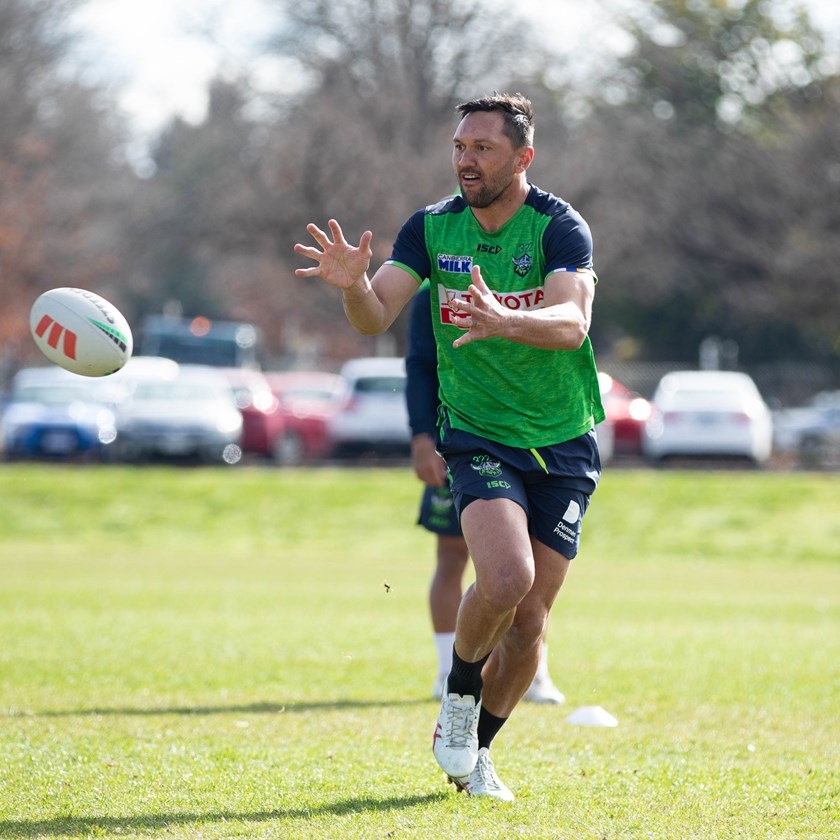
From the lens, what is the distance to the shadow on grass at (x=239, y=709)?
7.15 meters

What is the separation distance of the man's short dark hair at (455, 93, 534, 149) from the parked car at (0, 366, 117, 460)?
22.9m

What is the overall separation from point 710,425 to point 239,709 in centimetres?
2137

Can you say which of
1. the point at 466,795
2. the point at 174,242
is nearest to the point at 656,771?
the point at 466,795

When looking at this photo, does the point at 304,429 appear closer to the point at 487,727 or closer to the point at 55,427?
the point at 55,427

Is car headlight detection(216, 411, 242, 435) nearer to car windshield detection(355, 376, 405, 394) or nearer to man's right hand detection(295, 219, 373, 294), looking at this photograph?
car windshield detection(355, 376, 405, 394)

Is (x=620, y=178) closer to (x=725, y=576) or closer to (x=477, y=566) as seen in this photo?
(x=725, y=576)

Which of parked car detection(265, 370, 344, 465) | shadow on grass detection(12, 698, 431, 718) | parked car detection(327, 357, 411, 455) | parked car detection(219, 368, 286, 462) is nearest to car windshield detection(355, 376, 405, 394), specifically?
parked car detection(327, 357, 411, 455)

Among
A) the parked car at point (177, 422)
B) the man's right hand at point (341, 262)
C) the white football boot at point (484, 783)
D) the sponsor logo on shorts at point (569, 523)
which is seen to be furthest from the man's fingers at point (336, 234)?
the parked car at point (177, 422)

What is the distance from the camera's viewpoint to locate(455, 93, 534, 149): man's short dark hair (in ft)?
18.1

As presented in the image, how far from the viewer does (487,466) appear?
5.44 meters

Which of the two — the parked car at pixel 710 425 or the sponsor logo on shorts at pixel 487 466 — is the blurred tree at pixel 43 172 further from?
the sponsor logo on shorts at pixel 487 466

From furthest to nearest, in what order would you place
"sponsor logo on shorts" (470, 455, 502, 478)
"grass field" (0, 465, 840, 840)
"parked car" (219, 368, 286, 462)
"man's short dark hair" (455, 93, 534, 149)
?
"parked car" (219, 368, 286, 462), "man's short dark hair" (455, 93, 534, 149), "sponsor logo on shorts" (470, 455, 502, 478), "grass field" (0, 465, 840, 840)

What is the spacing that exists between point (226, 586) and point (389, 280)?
32.4ft

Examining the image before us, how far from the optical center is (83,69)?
158 feet
